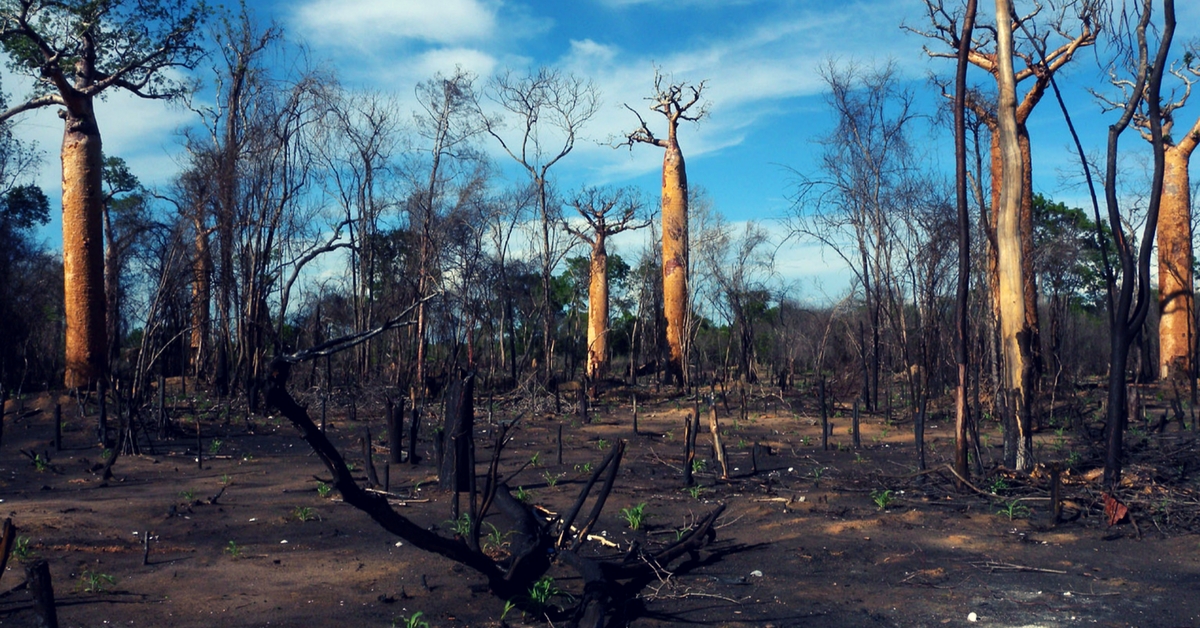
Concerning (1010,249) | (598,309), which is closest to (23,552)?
(1010,249)

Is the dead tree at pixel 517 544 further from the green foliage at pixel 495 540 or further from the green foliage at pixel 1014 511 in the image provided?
the green foliage at pixel 1014 511

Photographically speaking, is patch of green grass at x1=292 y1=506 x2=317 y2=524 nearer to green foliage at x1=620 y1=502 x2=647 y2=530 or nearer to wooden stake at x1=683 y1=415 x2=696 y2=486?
green foliage at x1=620 y1=502 x2=647 y2=530

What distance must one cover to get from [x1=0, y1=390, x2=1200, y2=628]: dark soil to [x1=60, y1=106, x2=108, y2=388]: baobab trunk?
5.75 meters

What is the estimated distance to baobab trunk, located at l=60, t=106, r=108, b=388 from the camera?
16125 mm

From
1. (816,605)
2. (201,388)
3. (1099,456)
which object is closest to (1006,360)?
(1099,456)

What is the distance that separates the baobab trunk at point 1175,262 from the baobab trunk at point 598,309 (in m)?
14.0

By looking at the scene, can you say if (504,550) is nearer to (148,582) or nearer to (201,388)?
(148,582)

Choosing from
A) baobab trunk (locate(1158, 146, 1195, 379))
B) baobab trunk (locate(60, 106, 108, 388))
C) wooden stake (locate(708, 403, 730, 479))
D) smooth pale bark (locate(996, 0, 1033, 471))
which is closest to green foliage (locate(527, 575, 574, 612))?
wooden stake (locate(708, 403, 730, 479))

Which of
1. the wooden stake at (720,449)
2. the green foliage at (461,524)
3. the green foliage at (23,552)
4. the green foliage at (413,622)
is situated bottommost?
the green foliage at (413,622)

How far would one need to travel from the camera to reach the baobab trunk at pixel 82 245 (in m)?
16.1

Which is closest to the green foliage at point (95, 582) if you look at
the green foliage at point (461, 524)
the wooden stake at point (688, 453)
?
the green foliage at point (461, 524)

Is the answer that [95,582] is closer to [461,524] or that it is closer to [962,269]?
[461,524]

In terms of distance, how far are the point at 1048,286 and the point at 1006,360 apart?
2002 cm

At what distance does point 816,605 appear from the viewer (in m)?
5.23
